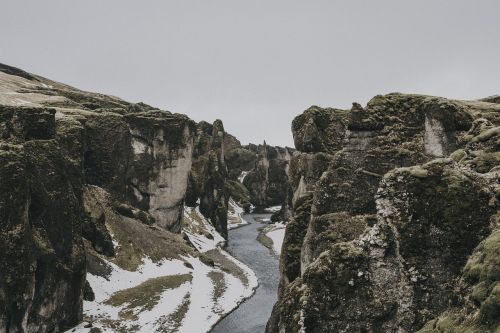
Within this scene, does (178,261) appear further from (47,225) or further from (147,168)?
(47,225)

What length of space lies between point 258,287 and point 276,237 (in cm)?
5081

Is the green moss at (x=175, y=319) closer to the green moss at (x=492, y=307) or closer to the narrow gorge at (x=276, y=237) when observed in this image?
the narrow gorge at (x=276, y=237)

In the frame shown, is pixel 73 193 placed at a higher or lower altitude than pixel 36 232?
higher

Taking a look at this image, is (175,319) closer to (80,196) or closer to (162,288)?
(162,288)

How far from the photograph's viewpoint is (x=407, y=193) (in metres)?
16.2

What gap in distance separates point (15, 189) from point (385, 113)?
30.5 m

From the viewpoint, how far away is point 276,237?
402 ft

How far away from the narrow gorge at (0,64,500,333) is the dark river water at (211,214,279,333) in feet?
1.33

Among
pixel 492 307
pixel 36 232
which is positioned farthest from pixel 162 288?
pixel 492 307

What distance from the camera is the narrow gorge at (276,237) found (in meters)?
15.4

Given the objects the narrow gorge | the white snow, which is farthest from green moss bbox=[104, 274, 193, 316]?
the white snow

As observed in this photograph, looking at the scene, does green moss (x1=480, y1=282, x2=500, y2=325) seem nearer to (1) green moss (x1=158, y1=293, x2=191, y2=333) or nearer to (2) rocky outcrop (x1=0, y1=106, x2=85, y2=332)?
(2) rocky outcrop (x1=0, y1=106, x2=85, y2=332)

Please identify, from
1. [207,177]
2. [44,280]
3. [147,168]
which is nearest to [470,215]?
[44,280]

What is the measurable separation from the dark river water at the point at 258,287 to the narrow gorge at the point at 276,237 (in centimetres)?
41
